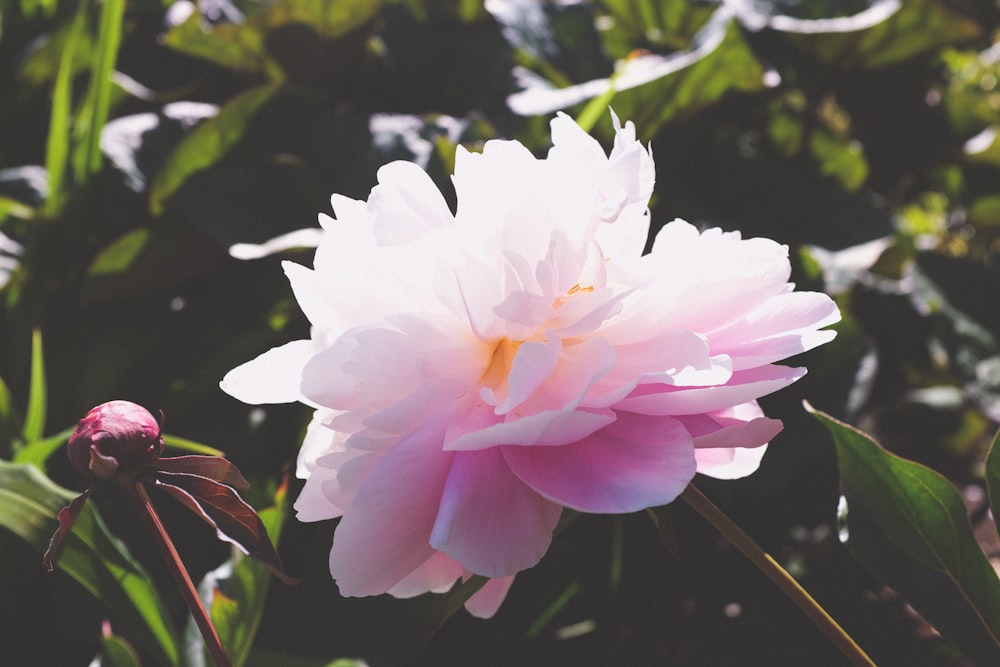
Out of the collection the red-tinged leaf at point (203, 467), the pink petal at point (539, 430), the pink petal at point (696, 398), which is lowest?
the pink petal at point (696, 398)

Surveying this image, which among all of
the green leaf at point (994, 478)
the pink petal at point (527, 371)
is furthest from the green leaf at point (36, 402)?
the green leaf at point (994, 478)

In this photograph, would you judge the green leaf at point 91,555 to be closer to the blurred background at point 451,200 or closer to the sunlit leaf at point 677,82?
the blurred background at point 451,200

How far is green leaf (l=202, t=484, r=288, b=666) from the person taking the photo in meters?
0.48

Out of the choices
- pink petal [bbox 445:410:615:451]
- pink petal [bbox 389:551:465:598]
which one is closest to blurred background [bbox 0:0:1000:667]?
pink petal [bbox 389:551:465:598]

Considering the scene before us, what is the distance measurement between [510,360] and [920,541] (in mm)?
217

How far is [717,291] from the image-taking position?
337 mm

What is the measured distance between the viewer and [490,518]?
311mm

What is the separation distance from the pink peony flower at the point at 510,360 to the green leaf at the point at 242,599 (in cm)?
15

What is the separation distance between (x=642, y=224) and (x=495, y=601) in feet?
0.55

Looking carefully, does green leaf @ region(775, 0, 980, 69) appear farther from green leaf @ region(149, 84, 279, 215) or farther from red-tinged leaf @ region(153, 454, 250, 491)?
red-tinged leaf @ region(153, 454, 250, 491)

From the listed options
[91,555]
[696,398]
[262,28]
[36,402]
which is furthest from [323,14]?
[696,398]

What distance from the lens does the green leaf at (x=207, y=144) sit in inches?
30.1

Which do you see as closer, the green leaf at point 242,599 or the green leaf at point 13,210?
the green leaf at point 242,599

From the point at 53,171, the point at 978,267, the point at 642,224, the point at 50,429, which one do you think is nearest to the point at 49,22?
the point at 53,171
